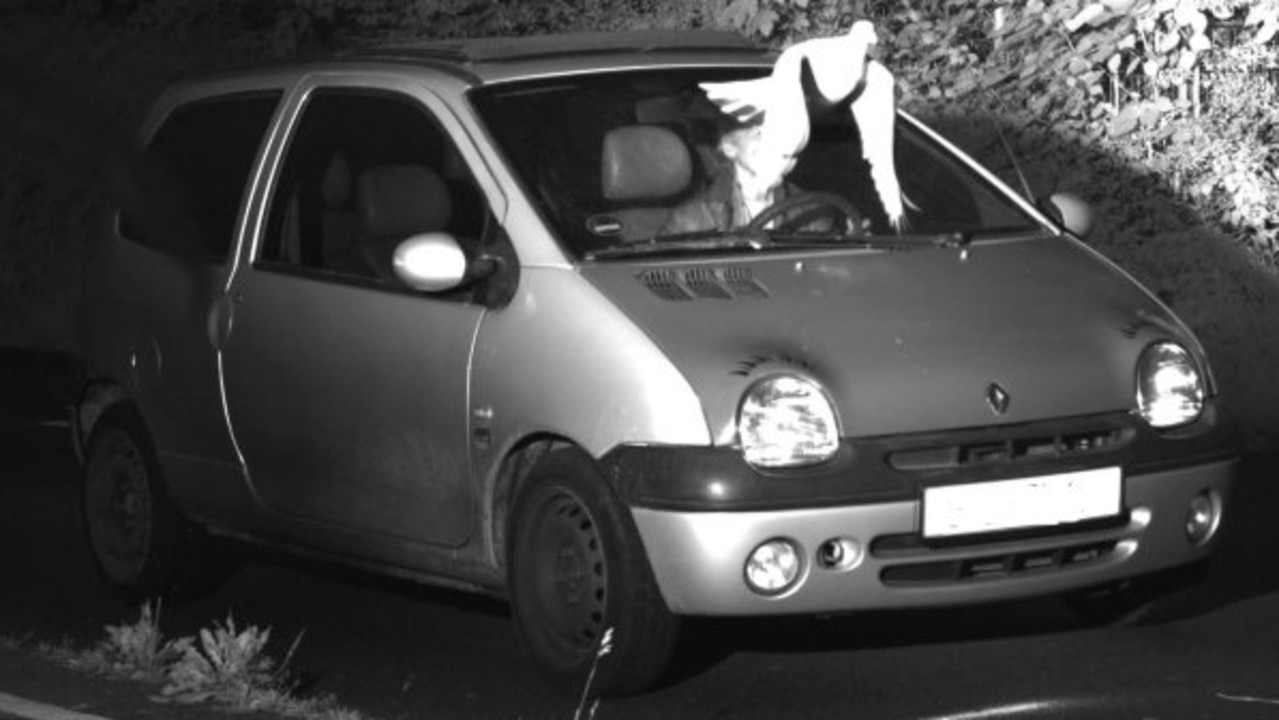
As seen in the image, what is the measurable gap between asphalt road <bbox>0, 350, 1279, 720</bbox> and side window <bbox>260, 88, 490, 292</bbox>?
1077 millimetres

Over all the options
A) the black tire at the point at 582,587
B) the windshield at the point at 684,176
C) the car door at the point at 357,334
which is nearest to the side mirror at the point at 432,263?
the car door at the point at 357,334

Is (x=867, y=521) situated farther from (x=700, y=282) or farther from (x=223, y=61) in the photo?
(x=223, y=61)

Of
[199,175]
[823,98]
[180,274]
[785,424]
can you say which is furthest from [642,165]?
[199,175]

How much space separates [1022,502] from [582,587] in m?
1.11

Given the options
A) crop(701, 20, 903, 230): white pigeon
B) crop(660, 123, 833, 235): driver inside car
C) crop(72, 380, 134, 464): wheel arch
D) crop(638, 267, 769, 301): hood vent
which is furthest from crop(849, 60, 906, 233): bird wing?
crop(72, 380, 134, 464): wheel arch

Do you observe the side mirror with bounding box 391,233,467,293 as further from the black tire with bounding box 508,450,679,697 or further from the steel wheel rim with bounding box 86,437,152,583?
the steel wheel rim with bounding box 86,437,152,583

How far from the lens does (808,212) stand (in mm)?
8727

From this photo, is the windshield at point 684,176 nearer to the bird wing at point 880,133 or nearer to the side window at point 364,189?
the bird wing at point 880,133

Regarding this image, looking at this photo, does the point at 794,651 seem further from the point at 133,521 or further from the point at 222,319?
the point at 133,521

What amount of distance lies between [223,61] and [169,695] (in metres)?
10.3

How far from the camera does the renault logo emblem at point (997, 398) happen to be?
7.89 m

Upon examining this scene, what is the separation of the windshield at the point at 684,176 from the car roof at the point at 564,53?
0.06 metres

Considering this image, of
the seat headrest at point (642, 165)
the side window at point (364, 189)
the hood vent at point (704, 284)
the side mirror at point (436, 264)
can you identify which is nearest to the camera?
the hood vent at point (704, 284)

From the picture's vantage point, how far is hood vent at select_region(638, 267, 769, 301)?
8062mm
